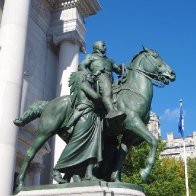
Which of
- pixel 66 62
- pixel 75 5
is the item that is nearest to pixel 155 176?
pixel 66 62

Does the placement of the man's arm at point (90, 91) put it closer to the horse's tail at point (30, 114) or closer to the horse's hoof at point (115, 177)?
the horse's tail at point (30, 114)

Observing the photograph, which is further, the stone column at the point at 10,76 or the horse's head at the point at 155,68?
the stone column at the point at 10,76

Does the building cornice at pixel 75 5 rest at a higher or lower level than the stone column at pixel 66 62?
higher

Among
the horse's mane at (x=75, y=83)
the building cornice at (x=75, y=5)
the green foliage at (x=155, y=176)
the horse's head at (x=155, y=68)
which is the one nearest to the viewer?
the horse's mane at (x=75, y=83)

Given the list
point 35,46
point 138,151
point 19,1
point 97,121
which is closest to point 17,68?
point 19,1

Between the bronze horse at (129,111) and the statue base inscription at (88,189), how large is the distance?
0.46 meters

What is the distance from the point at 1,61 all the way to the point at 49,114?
9.59 m

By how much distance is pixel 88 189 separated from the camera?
5914mm

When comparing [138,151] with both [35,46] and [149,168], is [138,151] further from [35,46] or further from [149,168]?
[149,168]

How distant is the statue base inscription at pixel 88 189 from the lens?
587 cm

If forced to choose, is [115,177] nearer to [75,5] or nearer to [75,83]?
[75,83]

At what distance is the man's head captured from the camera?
7.92 m

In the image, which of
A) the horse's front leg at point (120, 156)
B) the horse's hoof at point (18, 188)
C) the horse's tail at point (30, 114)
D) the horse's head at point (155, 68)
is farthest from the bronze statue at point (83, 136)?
the horse's head at point (155, 68)

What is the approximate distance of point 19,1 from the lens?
1703 centimetres
